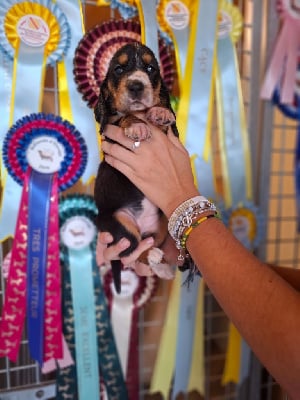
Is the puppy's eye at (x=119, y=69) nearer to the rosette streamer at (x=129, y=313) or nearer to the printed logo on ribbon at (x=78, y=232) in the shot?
the printed logo on ribbon at (x=78, y=232)

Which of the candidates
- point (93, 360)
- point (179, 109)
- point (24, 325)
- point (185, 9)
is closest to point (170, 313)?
point (93, 360)

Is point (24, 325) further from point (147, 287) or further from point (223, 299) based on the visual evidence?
point (223, 299)

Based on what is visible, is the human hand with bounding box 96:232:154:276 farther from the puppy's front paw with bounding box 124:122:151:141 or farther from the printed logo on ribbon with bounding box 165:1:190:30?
the printed logo on ribbon with bounding box 165:1:190:30

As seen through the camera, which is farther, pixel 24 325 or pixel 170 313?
pixel 170 313

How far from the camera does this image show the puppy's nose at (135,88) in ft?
2.00

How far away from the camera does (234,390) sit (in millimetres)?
1027

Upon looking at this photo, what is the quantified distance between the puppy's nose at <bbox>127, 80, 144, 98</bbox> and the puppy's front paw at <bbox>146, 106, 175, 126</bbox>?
0.03 m

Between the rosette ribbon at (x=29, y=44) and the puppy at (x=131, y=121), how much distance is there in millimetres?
141

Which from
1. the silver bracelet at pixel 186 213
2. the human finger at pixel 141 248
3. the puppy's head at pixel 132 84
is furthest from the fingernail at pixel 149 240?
the puppy's head at pixel 132 84

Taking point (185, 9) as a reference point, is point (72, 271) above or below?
below

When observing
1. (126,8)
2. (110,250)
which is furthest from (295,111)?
(110,250)

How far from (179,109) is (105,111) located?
0.24m

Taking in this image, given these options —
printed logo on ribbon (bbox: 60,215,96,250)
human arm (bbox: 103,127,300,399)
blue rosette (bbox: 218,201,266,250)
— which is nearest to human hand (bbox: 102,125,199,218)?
human arm (bbox: 103,127,300,399)

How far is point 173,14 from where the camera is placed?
2.64ft
